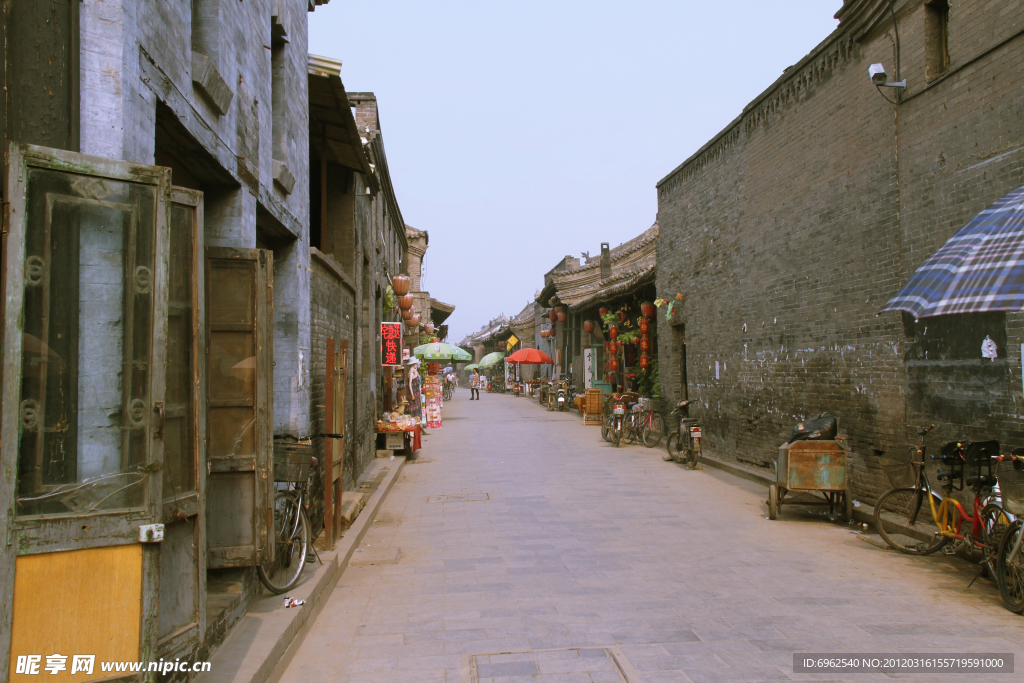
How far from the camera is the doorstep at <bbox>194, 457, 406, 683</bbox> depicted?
3826mm

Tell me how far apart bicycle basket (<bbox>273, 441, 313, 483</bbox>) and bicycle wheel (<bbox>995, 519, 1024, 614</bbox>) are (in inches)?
204

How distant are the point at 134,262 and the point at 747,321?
10420 millimetres

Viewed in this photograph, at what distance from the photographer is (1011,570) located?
5.12m

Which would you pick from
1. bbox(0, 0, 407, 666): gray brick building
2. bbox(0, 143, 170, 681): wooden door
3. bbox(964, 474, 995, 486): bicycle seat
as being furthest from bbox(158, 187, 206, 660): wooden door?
bbox(964, 474, 995, 486): bicycle seat

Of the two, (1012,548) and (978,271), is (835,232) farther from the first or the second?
(1012,548)

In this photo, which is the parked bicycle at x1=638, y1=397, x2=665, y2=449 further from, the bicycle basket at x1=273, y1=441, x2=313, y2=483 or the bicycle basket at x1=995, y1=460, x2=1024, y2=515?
the bicycle basket at x1=273, y1=441, x2=313, y2=483

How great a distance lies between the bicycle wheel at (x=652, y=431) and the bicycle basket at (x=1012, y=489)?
10913mm

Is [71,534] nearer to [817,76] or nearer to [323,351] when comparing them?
[323,351]

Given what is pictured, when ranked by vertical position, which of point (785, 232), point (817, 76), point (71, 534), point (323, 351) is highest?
point (817, 76)

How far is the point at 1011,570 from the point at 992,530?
429 millimetres

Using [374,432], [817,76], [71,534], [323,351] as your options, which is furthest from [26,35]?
[374,432]

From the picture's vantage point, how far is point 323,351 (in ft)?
27.4

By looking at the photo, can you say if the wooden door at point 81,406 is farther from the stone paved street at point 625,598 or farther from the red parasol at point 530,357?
the red parasol at point 530,357

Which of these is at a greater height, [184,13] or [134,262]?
[184,13]
